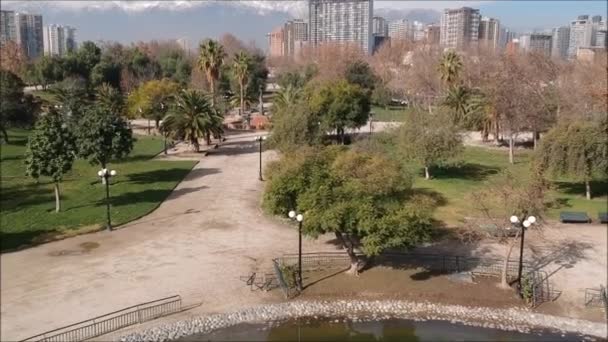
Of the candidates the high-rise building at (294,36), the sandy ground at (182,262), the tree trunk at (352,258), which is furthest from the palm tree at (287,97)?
the high-rise building at (294,36)

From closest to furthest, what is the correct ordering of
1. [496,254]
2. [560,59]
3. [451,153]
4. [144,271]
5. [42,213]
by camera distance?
1. [144,271]
2. [496,254]
3. [42,213]
4. [451,153]
5. [560,59]

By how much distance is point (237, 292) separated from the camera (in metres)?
17.5

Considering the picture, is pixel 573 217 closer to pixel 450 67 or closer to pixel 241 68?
pixel 450 67

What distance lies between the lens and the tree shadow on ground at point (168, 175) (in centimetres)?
3238

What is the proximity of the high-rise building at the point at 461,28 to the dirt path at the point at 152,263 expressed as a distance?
9154 cm

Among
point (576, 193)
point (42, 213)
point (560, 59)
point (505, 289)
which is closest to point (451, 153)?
point (576, 193)

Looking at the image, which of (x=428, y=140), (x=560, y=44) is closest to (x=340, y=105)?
(x=428, y=140)

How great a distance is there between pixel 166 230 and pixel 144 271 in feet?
15.1

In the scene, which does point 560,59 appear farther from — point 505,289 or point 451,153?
point 505,289

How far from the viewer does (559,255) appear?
20328 millimetres

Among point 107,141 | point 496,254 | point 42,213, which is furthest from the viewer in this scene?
point 107,141

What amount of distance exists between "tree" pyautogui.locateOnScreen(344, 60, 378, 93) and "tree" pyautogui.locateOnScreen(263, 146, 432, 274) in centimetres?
4990

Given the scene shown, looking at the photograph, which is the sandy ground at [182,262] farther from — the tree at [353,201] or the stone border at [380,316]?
the tree at [353,201]

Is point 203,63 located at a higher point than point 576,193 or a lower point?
higher
